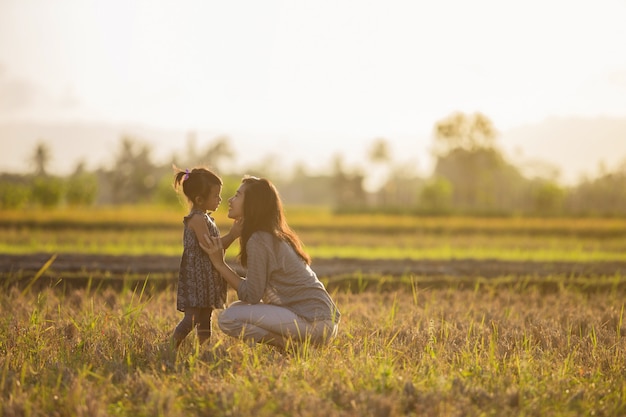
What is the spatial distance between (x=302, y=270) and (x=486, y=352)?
1.60 m

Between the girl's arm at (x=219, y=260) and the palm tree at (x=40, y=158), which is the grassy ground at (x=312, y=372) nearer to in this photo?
the girl's arm at (x=219, y=260)

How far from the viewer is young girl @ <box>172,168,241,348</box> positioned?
5539 millimetres

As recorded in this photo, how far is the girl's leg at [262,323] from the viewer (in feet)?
17.5

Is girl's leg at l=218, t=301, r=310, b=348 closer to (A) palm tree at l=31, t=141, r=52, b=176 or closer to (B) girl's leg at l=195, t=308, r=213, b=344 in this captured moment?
(B) girl's leg at l=195, t=308, r=213, b=344

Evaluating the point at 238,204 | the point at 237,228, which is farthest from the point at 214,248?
the point at 238,204

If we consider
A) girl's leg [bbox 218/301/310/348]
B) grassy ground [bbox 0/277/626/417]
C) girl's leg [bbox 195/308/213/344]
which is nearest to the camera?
grassy ground [bbox 0/277/626/417]

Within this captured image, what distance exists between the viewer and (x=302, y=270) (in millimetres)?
5410

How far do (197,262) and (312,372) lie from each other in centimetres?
137

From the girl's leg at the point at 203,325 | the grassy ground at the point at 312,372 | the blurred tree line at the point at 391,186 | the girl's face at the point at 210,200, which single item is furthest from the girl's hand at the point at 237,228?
the blurred tree line at the point at 391,186

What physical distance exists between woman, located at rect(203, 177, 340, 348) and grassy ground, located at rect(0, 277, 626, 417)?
199 millimetres

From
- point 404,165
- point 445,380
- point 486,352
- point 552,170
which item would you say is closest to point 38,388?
point 445,380

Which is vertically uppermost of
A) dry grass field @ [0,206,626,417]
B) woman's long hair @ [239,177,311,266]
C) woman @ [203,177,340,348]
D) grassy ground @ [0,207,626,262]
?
woman's long hair @ [239,177,311,266]

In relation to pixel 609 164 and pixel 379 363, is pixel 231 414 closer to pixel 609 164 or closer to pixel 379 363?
pixel 379 363

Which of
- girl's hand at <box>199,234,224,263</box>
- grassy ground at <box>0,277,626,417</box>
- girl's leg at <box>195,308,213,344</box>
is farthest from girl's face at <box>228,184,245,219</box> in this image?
grassy ground at <box>0,277,626,417</box>
